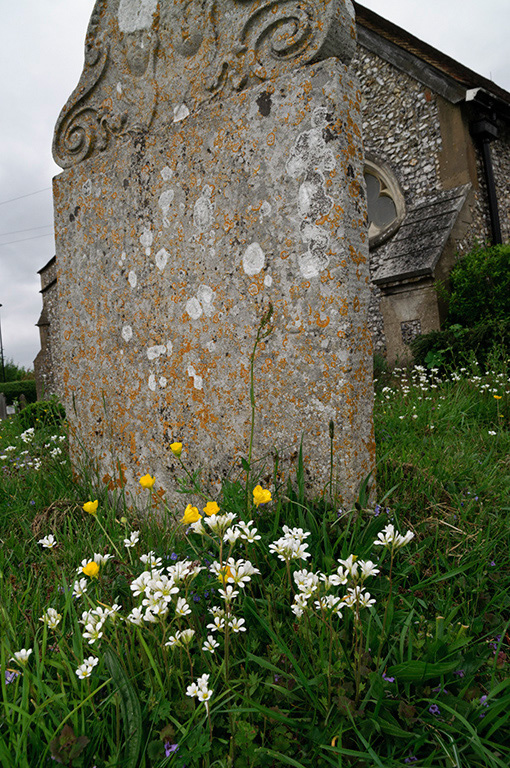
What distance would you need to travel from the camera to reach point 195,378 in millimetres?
Answer: 2674

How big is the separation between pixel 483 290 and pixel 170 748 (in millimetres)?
7869

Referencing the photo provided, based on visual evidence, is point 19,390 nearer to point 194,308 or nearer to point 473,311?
point 473,311

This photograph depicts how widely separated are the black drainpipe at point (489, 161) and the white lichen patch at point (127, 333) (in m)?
8.15

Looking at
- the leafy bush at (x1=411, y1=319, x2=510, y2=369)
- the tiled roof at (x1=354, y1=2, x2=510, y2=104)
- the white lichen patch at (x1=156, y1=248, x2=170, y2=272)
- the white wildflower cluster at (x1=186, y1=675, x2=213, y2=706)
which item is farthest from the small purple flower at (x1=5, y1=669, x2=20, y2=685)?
the tiled roof at (x1=354, y1=2, x2=510, y2=104)

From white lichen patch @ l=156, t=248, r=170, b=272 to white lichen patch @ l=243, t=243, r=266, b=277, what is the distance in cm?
52

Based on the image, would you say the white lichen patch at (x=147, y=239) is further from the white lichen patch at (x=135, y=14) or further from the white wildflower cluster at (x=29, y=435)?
the white wildflower cluster at (x=29, y=435)

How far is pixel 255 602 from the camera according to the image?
1.67m

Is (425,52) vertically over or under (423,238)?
over

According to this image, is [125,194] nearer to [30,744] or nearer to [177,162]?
[177,162]

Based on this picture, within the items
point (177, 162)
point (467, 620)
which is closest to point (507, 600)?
point (467, 620)

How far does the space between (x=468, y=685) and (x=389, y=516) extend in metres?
0.86

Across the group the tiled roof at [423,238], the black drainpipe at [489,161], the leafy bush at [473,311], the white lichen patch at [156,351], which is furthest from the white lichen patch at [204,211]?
the black drainpipe at [489,161]

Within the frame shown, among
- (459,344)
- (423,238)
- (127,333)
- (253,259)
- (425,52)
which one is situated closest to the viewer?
(253,259)

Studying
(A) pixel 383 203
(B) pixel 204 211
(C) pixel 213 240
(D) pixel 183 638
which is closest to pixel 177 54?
(B) pixel 204 211
